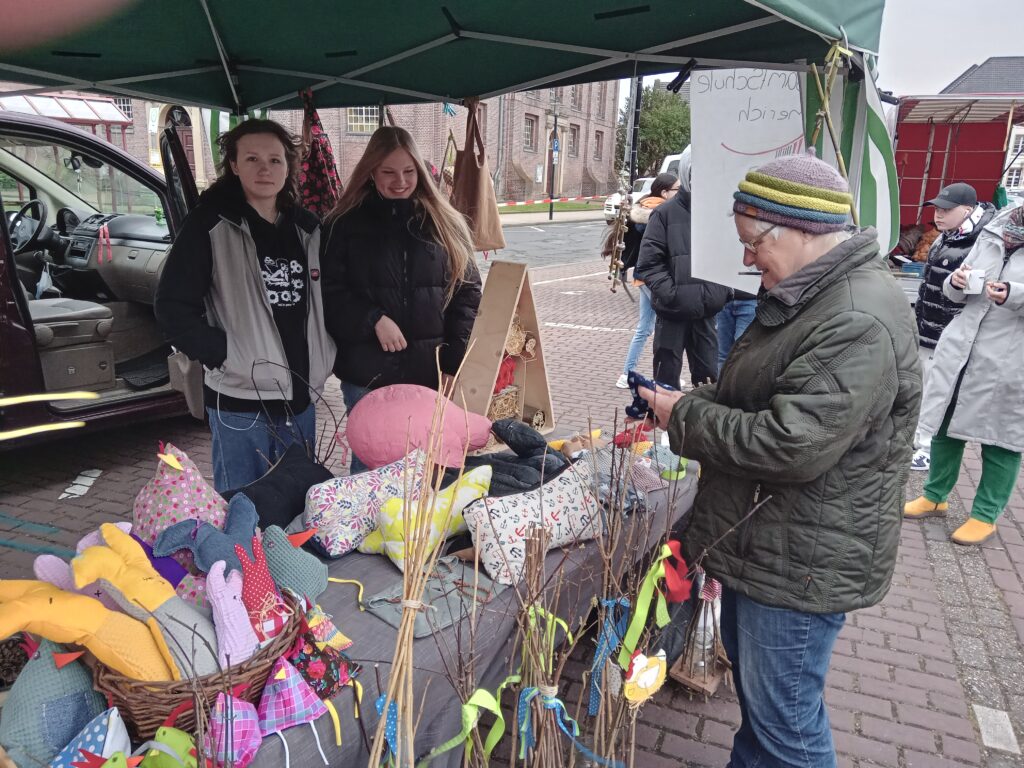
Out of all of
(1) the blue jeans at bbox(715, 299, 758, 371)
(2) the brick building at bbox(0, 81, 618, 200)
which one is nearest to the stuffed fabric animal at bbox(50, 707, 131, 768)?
(1) the blue jeans at bbox(715, 299, 758, 371)

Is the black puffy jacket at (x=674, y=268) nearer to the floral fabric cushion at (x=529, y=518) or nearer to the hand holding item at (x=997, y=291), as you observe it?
the hand holding item at (x=997, y=291)

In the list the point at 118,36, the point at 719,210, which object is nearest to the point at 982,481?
the point at 719,210

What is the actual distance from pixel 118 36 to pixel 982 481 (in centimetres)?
465

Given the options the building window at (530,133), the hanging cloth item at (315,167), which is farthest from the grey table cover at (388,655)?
the building window at (530,133)

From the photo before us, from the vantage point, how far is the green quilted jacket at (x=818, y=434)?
4.94ft

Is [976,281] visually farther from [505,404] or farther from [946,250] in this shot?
[505,404]

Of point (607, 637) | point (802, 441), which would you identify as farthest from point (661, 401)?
point (607, 637)

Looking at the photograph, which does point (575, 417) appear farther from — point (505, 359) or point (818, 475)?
point (818, 475)

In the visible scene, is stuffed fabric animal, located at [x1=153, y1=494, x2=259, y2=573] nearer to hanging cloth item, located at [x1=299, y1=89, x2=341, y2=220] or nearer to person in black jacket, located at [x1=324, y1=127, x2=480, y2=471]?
person in black jacket, located at [x1=324, y1=127, x2=480, y2=471]

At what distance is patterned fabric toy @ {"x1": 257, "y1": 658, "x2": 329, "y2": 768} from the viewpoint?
1.38 meters

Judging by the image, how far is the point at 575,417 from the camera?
5.74 meters

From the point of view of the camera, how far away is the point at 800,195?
1525mm

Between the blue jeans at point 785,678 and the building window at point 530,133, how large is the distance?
36.5 meters

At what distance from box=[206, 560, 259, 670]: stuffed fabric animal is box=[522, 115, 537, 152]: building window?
36.8m
